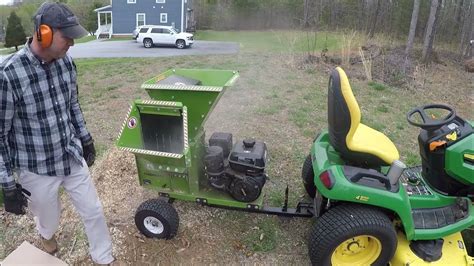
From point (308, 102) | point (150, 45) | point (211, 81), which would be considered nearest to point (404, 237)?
point (211, 81)

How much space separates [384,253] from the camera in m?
2.66

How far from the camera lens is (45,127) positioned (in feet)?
7.59

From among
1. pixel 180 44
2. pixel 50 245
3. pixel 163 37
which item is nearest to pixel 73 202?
pixel 50 245

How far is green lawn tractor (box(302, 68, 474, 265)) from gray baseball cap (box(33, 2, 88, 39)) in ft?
5.45

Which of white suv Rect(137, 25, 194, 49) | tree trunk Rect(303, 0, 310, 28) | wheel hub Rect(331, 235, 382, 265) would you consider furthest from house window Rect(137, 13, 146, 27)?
wheel hub Rect(331, 235, 382, 265)

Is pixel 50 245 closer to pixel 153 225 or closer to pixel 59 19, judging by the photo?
pixel 153 225

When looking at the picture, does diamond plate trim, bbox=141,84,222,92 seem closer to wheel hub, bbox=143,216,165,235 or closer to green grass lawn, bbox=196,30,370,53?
wheel hub, bbox=143,216,165,235

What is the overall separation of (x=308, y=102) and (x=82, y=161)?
15.2ft

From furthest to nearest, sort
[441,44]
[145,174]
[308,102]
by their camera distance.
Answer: [441,44]
[308,102]
[145,174]

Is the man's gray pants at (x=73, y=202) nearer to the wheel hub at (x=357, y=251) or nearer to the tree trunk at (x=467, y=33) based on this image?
the wheel hub at (x=357, y=251)

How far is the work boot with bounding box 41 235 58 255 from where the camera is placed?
2956mm

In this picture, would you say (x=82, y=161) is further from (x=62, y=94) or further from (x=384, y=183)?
(x=384, y=183)

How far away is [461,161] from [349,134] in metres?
0.81

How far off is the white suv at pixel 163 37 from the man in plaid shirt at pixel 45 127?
1738 cm
